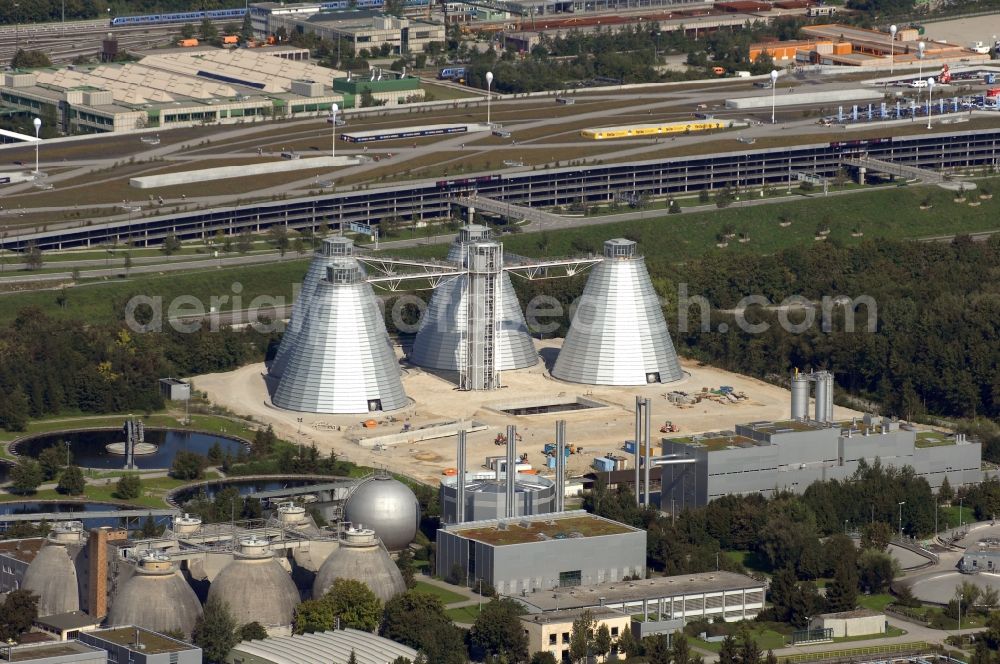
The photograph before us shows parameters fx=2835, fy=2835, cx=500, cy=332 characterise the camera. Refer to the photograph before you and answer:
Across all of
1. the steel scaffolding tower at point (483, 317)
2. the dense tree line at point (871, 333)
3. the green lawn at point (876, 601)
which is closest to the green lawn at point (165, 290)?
the dense tree line at point (871, 333)

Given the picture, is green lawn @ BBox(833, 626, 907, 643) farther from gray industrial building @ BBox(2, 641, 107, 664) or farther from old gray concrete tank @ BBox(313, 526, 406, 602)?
gray industrial building @ BBox(2, 641, 107, 664)

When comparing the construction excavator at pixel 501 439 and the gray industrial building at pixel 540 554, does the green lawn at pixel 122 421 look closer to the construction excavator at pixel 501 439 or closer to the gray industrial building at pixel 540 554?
the construction excavator at pixel 501 439

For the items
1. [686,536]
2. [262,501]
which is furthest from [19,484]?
[686,536]

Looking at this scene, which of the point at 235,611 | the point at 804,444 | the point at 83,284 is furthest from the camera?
the point at 83,284

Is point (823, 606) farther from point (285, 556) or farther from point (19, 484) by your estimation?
point (19, 484)

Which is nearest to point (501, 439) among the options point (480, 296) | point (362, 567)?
point (480, 296)

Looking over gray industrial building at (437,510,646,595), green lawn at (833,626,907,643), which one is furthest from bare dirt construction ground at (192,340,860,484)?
green lawn at (833,626,907,643)
